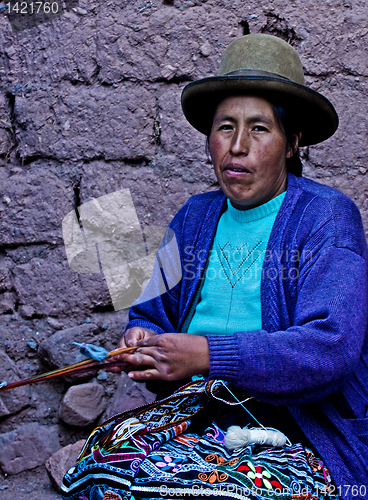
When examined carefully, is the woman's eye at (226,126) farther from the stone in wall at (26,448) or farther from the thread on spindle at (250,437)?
the stone in wall at (26,448)

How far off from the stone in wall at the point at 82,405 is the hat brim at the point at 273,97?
136 cm

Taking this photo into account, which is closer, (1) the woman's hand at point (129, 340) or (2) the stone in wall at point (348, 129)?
(1) the woman's hand at point (129, 340)

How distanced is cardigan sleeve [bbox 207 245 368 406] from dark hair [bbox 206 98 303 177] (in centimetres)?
55

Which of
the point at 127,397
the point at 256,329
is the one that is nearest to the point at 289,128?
the point at 256,329

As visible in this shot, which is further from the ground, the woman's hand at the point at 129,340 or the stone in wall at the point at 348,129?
the stone in wall at the point at 348,129

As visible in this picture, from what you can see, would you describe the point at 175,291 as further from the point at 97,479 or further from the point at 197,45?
the point at 197,45

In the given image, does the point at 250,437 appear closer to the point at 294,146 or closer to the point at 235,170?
the point at 235,170

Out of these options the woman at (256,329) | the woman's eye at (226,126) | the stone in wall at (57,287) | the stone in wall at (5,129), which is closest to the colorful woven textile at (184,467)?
the woman at (256,329)

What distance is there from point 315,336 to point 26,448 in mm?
1671

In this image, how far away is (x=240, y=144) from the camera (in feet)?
5.31

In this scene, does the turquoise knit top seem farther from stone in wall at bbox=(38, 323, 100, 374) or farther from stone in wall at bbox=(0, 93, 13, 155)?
stone in wall at bbox=(0, 93, 13, 155)

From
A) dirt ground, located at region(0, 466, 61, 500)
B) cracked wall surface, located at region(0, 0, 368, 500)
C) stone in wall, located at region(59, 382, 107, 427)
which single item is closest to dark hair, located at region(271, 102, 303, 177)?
cracked wall surface, located at region(0, 0, 368, 500)

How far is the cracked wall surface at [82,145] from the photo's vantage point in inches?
94.7

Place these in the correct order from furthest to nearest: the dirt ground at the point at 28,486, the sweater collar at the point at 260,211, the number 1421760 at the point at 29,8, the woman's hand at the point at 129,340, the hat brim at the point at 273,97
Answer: the number 1421760 at the point at 29,8 < the dirt ground at the point at 28,486 < the sweater collar at the point at 260,211 < the hat brim at the point at 273,97 < the woman's hand at the point at 129,340
